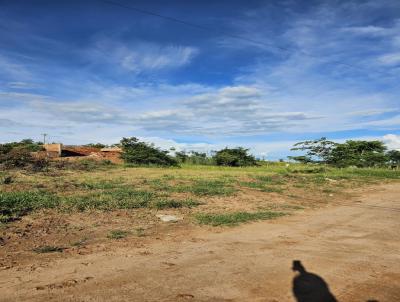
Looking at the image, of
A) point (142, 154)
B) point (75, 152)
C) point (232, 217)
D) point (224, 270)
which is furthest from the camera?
point (75, 152)

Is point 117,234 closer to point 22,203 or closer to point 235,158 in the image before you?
point 22,203

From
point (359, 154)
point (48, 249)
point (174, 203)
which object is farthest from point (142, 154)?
point (48, 249)

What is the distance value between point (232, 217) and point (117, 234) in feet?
9.86

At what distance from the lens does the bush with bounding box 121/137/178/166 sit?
3378cm

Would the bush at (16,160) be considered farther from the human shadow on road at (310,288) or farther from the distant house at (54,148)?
the human shadow on road at (310,288)

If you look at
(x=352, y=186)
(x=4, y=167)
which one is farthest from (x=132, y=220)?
(x=4, y=167)

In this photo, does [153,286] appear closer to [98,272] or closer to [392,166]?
[98,272]

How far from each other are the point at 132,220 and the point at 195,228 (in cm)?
140

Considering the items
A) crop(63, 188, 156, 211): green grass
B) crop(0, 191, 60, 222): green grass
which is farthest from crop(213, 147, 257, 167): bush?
crop(0, 191, 60, 222): green grass

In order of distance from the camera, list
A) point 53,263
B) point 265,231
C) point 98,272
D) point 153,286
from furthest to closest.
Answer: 1. point 265,231
2. point 53,263
3. point 98,272
4. point 153,286

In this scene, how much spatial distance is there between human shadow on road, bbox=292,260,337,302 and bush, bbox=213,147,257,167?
33175 millimetres

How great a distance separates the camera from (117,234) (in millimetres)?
6980

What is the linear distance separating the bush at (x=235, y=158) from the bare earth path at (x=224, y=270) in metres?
30.4

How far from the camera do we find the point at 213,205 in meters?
10.5
